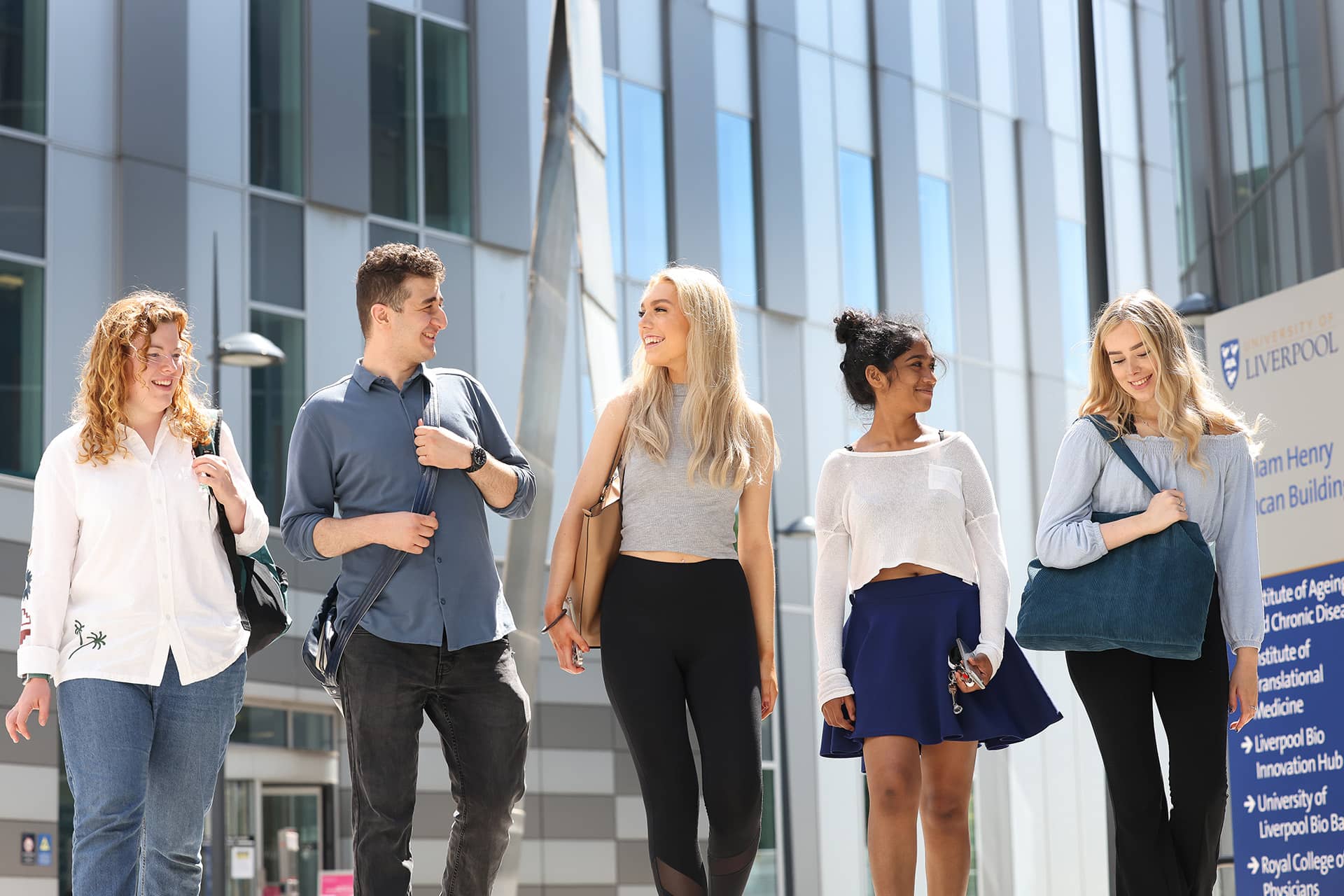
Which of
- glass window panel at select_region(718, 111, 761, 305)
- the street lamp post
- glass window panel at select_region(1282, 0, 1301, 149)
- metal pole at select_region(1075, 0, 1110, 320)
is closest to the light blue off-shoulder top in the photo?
metal pole at select_region(1075, 0, 1110, 320)

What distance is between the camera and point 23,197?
54.5 ft

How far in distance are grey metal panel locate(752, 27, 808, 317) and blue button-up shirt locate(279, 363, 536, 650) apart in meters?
19.8

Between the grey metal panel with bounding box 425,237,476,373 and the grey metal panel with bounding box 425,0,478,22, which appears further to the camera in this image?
the grey metal panel with bounding box 425,0,478,22

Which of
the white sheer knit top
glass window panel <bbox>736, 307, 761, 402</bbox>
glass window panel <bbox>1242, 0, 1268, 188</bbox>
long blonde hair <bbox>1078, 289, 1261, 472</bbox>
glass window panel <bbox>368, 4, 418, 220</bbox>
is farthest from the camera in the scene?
glass window panel <bbox>736, 307, 761, 402</bbox>

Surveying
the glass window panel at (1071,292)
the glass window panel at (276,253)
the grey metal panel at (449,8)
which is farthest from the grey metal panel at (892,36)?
the glass window panel at (276,253)

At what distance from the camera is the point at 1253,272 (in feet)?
57.3

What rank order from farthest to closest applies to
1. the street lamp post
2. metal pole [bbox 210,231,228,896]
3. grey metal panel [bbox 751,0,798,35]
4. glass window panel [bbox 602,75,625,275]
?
grey metal panel [bbox 751,0,798,35], glass window panel [bbox 602,75,625,275], metal pole [bbox 210,231,228,896], the street lamp post

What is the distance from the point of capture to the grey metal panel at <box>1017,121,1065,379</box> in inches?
1134

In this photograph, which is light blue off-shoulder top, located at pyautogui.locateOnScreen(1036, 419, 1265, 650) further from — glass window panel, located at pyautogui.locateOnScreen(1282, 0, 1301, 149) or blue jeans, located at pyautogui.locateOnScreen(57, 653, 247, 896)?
glass window panel, located at pyautogui.locateOnScreen(1282, 0, 1301, 149)

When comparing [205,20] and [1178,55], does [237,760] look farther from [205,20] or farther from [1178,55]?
[1178,55]

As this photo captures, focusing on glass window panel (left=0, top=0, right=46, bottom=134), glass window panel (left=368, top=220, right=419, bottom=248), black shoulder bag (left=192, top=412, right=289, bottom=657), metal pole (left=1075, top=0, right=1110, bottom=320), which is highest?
glass window panel (left=0, top=0, right=46, bottom=134)

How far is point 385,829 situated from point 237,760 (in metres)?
13.9

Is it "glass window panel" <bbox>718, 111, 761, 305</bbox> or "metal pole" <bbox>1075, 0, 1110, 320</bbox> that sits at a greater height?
"glass window panel" <bbox>718, 111, 761, 305</bbox>

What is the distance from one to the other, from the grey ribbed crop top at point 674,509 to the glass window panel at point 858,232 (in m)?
21.1
